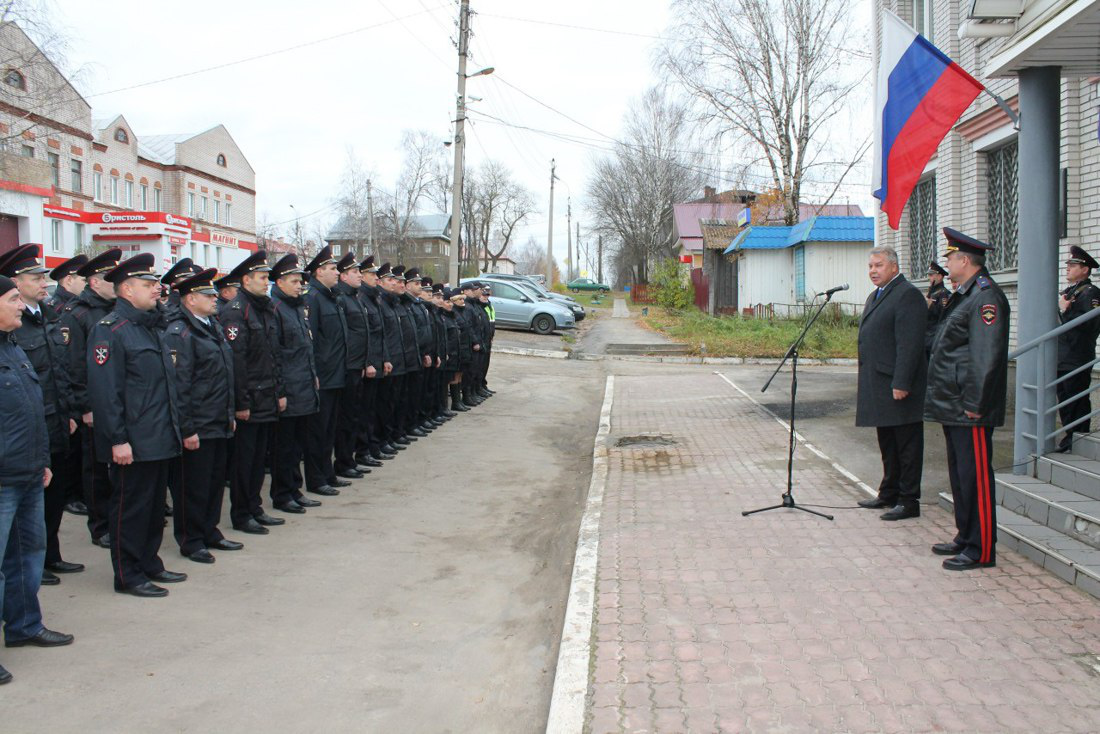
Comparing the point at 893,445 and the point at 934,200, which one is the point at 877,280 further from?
the point at 934,200

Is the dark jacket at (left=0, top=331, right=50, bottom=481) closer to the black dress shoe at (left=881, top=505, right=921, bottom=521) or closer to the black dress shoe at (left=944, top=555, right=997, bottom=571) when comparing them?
the black dress shoe at (left=944, top=555, right=997, bottom=571)

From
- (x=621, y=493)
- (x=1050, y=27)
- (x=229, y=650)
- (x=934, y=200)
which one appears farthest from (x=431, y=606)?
(x=934, y=200)

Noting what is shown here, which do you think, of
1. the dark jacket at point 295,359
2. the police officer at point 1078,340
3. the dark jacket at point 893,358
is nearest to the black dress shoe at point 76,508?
the dark jacket at point 295,359

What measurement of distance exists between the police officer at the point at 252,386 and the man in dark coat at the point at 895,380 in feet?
15.5

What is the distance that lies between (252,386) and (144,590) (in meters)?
1.94

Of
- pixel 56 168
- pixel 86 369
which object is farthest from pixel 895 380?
pixel 56 168

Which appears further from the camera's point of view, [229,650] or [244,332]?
[244,332]

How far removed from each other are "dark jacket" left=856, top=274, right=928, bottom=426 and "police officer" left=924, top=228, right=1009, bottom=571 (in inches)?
27.8

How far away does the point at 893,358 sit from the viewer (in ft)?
20.7

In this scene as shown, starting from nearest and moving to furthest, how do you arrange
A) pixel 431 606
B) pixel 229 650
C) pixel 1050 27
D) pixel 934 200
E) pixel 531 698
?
1. pixel 531 698
2. pixel 229 650
3. pixel 431 606
4. pixel 1050 27
5. pixel 934 200

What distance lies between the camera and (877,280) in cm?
643

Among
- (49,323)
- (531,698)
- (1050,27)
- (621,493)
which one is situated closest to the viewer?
(531,698)

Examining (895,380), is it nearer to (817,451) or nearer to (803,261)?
(817,451)

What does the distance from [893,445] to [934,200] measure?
10421mm
